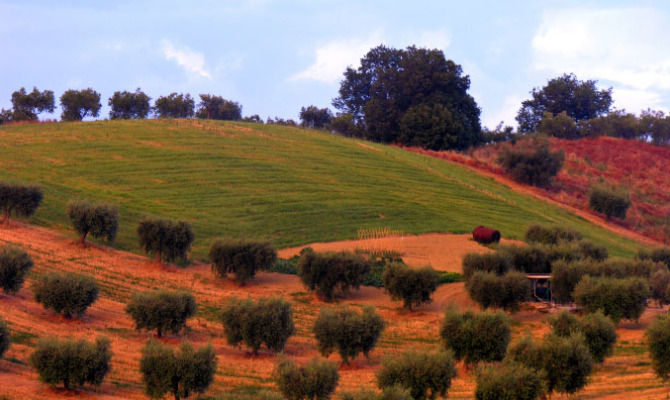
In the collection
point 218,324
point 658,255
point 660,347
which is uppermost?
point 658,255

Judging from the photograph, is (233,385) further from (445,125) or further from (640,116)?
(640,116)

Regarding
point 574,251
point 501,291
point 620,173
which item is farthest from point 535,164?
point 501,291

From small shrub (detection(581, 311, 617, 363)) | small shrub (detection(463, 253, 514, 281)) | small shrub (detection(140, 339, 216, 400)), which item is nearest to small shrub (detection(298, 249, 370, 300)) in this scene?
small shrub (detection(463, 253, 514, 281))

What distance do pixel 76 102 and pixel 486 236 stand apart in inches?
2346

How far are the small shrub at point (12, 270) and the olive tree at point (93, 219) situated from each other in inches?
343

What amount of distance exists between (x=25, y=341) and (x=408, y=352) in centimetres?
1117

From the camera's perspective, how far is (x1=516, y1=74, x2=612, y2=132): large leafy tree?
113 metres

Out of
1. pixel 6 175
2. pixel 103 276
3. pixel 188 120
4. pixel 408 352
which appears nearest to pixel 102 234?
pixel 103 276

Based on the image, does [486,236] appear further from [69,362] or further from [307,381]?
[69,362]

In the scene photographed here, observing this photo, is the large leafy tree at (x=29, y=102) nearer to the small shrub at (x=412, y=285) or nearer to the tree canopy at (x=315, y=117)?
the tree canopy at (x=315, y=117)

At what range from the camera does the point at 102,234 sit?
35.8 meters

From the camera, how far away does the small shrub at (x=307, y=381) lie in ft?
58.4

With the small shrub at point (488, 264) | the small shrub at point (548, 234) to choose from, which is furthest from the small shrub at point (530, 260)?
the small shrub at point (548, 234)

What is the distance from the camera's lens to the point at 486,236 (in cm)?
4341
